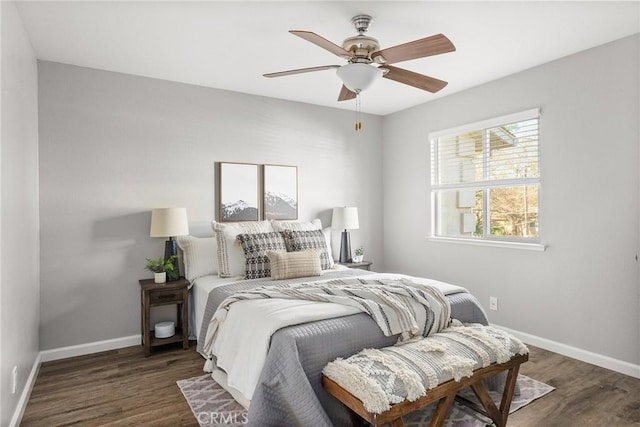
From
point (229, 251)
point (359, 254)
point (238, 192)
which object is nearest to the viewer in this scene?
point (229, 251)

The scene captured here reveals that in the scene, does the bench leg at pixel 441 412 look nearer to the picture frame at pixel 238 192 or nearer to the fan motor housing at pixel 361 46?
the fan motor housing at pixel 361 46

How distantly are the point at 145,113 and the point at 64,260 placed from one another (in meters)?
1.49

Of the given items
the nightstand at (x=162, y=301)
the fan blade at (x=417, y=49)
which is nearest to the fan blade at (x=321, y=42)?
the fan blade at (x=417, y=49)

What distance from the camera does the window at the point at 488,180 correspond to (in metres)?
3.63

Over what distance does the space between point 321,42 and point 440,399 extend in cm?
206

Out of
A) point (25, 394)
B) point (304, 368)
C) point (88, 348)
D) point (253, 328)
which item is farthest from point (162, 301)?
point (304, 368)

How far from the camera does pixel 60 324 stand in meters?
3.31

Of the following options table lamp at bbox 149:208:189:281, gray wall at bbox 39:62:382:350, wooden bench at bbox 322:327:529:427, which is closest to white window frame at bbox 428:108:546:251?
wooden bench at bbox 322:327:529:427

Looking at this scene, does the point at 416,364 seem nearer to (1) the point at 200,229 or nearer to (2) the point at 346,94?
(2) the point at 346,94

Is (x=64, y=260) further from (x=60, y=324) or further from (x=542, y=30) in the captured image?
Result: (x=542, y=30)

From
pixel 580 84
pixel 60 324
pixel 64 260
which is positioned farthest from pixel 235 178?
pixel 580 84

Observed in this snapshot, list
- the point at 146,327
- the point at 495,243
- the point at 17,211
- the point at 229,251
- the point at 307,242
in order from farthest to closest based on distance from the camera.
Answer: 1. the point at 495,243
2. the point at 307,242
3. the point at 229,251
4. the point at 146,327
5. the point at 17,211

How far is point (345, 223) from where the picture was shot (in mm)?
4555

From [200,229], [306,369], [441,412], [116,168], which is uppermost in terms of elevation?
[116,168]
